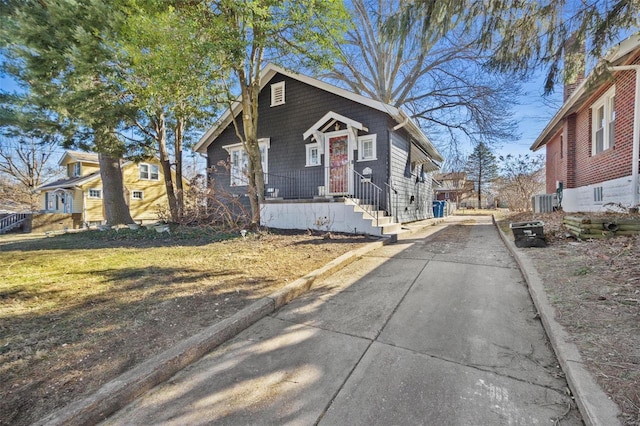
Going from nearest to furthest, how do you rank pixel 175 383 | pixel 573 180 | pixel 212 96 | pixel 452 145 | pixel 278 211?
pixel 175 383, pixel 212 96, pixel 278 211, pixel 573 180, pixel 452 145

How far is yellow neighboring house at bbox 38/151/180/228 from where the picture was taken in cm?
2094

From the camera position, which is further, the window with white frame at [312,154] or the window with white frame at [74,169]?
the window with white frame at [74,169]

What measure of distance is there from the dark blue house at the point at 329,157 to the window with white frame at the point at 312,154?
0.04 metres

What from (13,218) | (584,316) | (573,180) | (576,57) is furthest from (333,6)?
(13,218)

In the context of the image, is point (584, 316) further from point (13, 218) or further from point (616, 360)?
point (13, 218)

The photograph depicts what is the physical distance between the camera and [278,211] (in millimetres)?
8922

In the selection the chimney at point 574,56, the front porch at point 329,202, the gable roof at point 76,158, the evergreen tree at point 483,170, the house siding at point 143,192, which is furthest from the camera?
the evergreen tree at point 483,170

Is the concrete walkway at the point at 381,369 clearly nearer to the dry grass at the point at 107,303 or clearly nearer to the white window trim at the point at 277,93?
the dry grass at the point at 107,303

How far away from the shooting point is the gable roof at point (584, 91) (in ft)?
13.2

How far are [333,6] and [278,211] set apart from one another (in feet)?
19.6

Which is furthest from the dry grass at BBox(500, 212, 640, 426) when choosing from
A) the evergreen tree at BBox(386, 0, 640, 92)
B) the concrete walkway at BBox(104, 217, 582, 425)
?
the evergreen tree at BBox(386, 0, 640, 92)

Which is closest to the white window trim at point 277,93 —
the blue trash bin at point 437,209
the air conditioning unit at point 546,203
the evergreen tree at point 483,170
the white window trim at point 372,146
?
the white window trim at point 372,146

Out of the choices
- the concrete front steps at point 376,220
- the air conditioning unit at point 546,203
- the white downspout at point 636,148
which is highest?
the white downspout at point 636,148

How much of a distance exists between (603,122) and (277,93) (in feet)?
35.9
